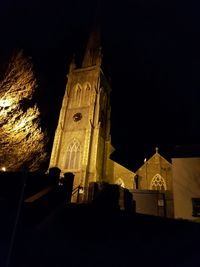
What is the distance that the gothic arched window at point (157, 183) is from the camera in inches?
1277

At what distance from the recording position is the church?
3164cm

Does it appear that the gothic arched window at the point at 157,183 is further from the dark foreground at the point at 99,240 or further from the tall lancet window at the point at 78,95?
the dark foreground at the point at 99,240

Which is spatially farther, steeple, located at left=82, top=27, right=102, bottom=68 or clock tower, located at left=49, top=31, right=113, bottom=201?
steeple, located at left=82, top=27, right=102, bottom=68

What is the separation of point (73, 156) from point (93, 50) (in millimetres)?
23083

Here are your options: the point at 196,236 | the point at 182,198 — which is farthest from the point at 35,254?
the point at 182,198

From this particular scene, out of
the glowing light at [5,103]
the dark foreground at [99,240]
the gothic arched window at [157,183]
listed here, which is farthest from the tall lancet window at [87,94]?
the dark foreground at [99,240]

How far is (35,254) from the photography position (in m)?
6.97

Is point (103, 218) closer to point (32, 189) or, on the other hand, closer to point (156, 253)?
point (156, 253)

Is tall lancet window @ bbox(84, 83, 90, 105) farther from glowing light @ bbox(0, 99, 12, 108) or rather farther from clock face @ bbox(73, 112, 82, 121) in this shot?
glowing light @ bbox(0, 99, 12, 108)

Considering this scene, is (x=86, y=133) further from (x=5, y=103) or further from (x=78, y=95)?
(x=5, y=103)

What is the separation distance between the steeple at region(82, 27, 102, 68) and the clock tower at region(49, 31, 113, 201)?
1771 millimetres

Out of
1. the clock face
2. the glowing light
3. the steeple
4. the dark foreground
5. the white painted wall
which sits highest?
the steeple

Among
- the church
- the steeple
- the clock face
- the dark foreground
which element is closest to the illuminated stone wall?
the church

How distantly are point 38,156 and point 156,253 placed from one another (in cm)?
1586
